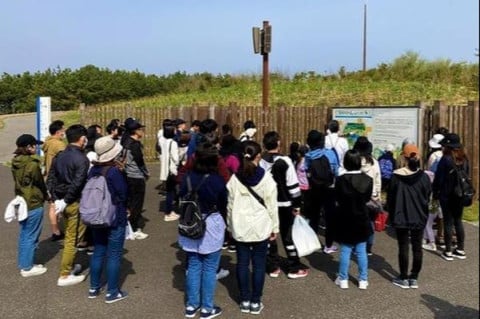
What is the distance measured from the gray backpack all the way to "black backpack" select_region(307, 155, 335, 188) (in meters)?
2.73

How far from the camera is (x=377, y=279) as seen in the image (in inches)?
218

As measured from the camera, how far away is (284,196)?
17.3 ft

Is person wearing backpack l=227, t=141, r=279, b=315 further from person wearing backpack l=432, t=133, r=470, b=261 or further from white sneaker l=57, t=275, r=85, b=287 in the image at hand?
person wearing backpack l=432, t=133, r=470, b=261

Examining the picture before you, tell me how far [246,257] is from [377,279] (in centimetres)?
190

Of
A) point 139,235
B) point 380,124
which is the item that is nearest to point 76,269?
point 139,235

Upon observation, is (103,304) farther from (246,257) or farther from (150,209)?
(150,209)

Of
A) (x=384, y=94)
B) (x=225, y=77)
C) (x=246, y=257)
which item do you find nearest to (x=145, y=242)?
(x=246, y=257)

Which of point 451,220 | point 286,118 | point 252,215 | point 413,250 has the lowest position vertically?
point 413,250

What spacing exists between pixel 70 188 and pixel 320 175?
316 centimetres

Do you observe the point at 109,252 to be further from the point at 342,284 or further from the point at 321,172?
the point at 321,172

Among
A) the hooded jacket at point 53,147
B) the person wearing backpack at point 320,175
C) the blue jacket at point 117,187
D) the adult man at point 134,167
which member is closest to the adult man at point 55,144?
the hooded jacket at point 53,147

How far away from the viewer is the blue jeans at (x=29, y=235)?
5598 mm

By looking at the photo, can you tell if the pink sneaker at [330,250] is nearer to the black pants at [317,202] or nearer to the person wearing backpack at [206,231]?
the black pants at [317,202]

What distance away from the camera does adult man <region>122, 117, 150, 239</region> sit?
6.82m
